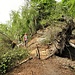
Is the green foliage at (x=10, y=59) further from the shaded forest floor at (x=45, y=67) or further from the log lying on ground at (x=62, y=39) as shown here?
the log lying on ground at (x=62, y=39)

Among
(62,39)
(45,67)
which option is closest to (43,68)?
(45,67)

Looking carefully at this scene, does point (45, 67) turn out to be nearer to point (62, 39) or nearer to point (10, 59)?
point (10, 59)

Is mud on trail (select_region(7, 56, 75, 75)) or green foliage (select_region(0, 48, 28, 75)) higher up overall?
green foliage (select_region(0, 48, 28, 75))

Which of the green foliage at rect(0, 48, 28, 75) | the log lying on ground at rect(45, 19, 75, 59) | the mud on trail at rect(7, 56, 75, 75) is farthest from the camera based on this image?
the log lying on ground at rect(45, 19, 75, 59)

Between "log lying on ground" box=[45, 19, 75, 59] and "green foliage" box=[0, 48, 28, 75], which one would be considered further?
"log lying on ground" box=[45, 19, 75, 59]

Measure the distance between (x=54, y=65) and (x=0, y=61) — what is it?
3.61 meters

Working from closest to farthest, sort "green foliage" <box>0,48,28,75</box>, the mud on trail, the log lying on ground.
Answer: "green foliage" <box>0,48,28,75</box> → the mud on trail → the log lying on ground

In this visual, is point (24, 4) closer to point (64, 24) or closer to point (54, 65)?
point (64, 24)

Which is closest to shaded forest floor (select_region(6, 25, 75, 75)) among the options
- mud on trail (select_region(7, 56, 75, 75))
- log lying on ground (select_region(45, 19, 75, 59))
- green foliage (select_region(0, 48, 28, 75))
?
mud on trail (select_region(7, 56, 75, 75))

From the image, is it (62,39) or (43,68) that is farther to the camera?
(62,39)

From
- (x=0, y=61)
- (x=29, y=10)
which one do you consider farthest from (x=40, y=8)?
(x=0, y=61)

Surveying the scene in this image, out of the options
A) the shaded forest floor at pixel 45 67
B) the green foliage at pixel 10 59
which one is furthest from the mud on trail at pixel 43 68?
the green foliage at pixel 10 59

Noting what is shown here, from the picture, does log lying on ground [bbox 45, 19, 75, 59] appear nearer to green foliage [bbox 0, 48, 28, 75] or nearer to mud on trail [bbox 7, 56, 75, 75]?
mud on trail [bbox 7, 56, 75, 75]

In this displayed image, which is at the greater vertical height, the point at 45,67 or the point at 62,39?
the point at 62,39
